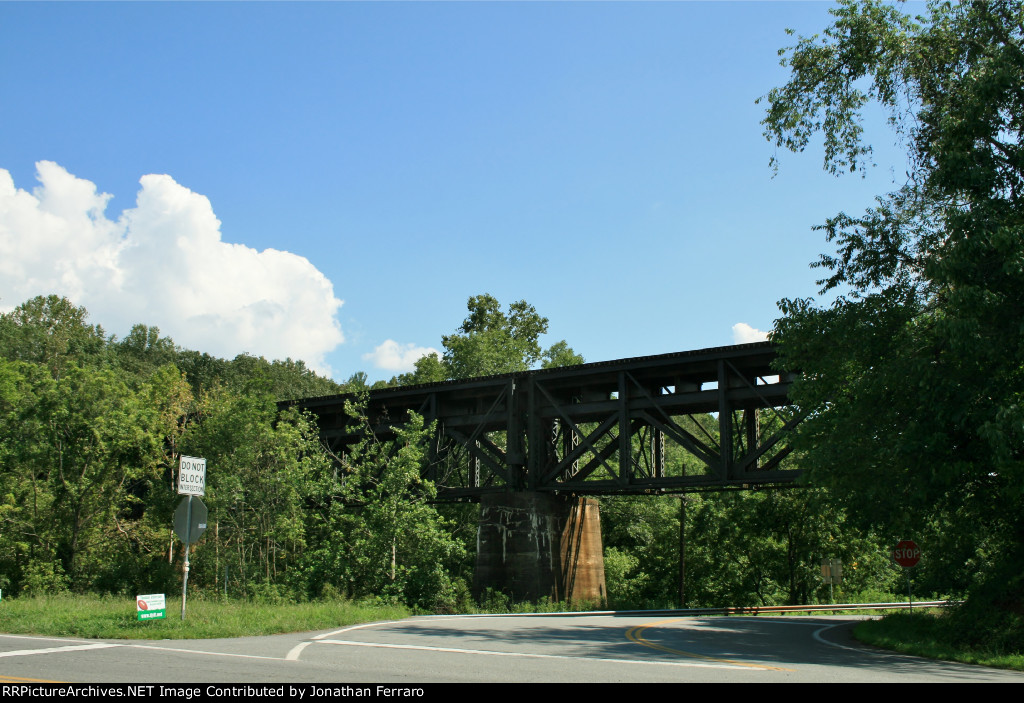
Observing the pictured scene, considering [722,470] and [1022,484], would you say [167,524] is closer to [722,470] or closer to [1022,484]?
[722,470]

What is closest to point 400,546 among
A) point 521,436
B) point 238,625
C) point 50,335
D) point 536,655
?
point 521,436

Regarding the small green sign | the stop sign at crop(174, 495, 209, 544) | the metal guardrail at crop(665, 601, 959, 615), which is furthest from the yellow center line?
the metal guardrail at crop(665, 601, 959, 615)

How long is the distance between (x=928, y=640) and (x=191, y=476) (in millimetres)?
14934

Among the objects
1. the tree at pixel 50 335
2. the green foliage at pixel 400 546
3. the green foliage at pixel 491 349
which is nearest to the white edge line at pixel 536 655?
the green foliage at pixel 400 546

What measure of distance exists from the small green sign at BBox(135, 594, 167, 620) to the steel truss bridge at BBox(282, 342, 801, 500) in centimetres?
1381

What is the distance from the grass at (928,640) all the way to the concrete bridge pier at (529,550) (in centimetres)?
1198

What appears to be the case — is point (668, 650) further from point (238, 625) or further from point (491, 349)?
point (491, 349)

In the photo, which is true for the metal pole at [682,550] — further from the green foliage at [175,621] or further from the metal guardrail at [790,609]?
the green foliage at [175,621]

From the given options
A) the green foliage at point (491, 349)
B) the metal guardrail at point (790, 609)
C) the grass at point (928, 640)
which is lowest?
the metal guardrail at point (790, 609)

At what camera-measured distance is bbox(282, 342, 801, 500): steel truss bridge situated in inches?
1102

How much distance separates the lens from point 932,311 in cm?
1745

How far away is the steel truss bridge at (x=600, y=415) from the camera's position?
91.8 ft

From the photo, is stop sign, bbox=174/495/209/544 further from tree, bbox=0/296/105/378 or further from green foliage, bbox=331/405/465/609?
tree, bbox=0/296/105/378
